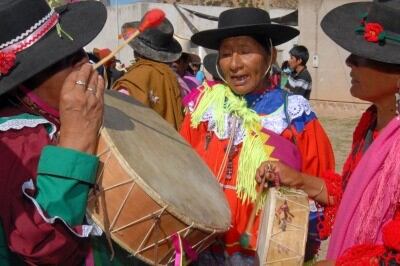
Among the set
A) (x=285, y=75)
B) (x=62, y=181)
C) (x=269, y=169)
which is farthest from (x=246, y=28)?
(x=285, y=75)

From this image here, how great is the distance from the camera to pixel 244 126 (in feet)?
10.6

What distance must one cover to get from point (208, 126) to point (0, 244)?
1.71m

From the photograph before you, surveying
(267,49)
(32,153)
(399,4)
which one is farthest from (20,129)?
(267,49)

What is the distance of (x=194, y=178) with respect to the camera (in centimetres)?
253

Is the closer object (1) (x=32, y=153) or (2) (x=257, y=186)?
(1) (x=32, y=153)

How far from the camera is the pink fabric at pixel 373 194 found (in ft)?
6.89

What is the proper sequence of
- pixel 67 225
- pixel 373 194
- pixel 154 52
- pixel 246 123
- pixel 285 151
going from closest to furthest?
1. pixel 67 225
2. pixel 373 194
3. pixel 285 151
4. pixel 246 123
5. pixel 154 52

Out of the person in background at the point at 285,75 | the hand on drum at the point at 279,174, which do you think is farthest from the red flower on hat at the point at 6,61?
the person in background at the point at 285,75

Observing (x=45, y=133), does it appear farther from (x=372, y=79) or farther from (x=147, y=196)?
(x=372, y=79)

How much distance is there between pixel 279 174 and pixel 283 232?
325 mm

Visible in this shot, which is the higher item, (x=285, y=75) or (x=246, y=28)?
(x=246, y=28)

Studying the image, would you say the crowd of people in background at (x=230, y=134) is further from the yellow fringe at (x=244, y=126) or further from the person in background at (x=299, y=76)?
the person in background at (x=299, y=76)

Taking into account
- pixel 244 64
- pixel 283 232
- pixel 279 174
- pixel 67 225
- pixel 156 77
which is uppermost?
pixel 67 225

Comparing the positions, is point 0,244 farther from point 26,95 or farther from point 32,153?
point 26,95
